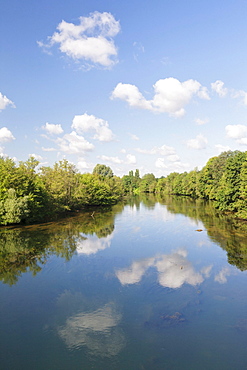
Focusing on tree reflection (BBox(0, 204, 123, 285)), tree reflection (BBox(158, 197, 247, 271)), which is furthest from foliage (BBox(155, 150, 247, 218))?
tree reflection (BBox(0, 204, 123, 285))

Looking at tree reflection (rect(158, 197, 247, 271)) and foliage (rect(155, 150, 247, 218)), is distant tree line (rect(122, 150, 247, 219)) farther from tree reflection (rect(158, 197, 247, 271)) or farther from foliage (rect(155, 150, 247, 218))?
tree reflection (rect(158, 197, 247, 271))

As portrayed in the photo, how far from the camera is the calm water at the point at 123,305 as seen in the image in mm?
11055

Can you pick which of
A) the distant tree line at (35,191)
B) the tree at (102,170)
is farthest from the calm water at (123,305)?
the tree at (102,170)

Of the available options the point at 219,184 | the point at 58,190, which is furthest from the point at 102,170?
the point at 58,190

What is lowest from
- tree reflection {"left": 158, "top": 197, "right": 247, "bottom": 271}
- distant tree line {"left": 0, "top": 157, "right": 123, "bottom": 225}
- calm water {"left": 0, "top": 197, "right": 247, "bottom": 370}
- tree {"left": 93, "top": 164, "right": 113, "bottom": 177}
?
calm water {"left": 0, "top": 197, "right": 247, "bottom": 370}

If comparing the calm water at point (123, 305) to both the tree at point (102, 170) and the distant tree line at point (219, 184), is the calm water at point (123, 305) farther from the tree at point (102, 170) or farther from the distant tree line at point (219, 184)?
the tree at point (102, 170)

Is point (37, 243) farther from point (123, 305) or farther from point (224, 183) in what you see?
point (224, 183)

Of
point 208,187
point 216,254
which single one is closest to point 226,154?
point 208,187

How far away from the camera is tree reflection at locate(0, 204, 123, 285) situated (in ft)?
72.5

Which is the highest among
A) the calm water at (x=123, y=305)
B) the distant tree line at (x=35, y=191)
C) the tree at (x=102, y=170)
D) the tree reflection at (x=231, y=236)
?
the tree at (x=102, y=170)

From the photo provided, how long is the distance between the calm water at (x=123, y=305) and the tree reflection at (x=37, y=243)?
173mm

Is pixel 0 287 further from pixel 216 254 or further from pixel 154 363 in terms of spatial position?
pixel 216 254

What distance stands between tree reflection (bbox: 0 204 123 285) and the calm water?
0.17 metres

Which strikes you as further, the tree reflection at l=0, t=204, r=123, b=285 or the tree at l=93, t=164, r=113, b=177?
the tree at l=93, t=164, r=113, b=177
